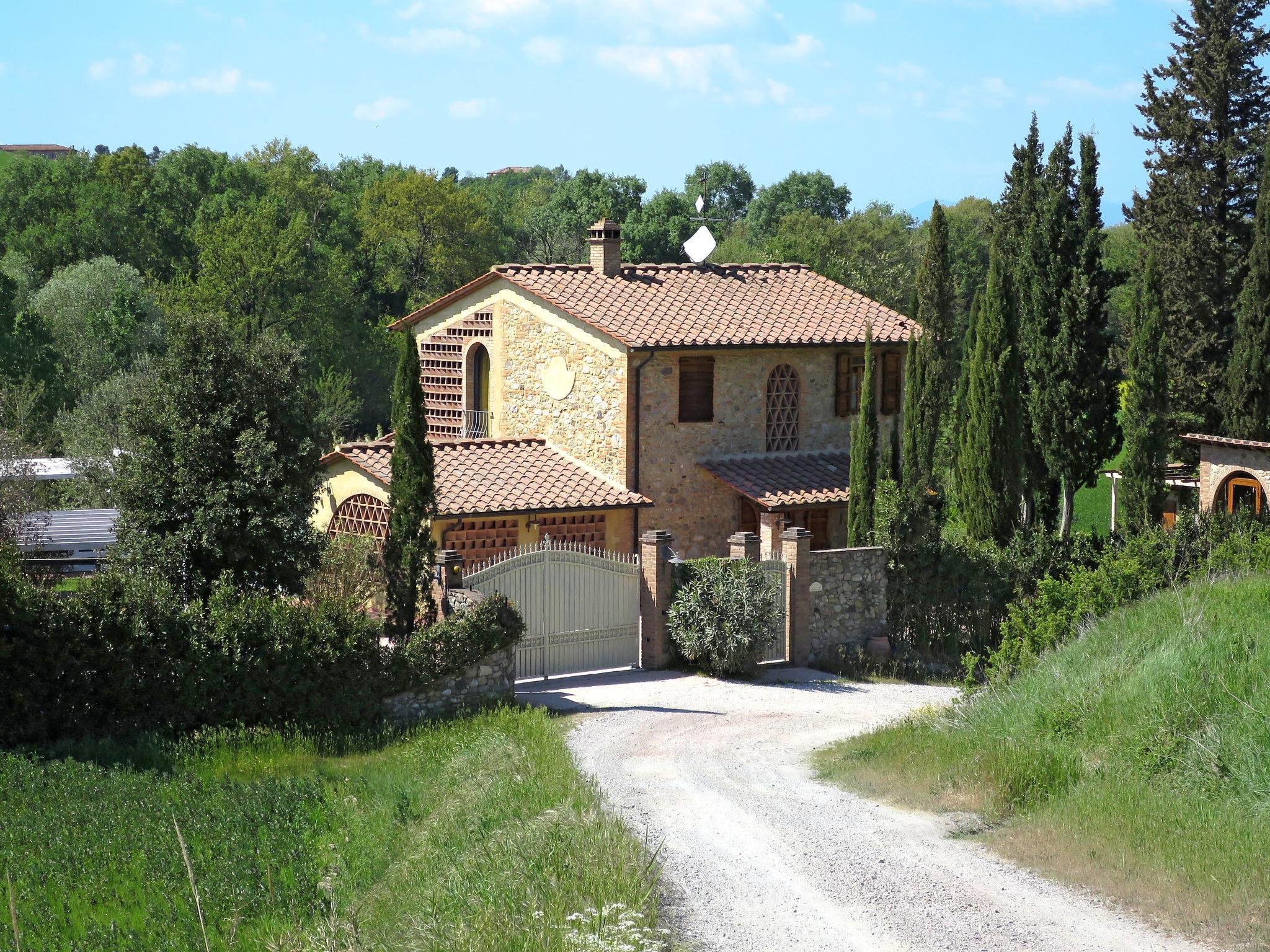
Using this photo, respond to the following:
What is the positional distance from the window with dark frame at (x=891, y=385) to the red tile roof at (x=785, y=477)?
2448mm

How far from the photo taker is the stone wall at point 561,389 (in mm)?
24609

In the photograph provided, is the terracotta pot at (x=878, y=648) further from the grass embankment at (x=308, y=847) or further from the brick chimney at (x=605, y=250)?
the brick chimney at (x=605, y=250)

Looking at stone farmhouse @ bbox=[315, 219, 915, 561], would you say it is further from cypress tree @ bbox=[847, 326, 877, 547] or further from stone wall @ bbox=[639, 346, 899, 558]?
cypress tree @ bbox=[847, 326, 877, 547]

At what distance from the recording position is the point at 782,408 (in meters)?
26.5

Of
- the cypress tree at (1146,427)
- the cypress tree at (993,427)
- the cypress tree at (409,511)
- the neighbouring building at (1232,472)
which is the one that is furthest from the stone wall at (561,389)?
the neighbouring building at (1232,472)

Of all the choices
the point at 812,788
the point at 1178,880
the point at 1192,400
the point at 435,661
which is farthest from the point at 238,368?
the point at 1192,400

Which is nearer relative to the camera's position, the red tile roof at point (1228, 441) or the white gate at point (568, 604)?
the white gate at point (568, 604)

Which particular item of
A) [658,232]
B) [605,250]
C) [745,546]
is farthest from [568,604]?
[658,232]

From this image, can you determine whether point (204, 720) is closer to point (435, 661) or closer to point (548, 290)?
point (435, 661)

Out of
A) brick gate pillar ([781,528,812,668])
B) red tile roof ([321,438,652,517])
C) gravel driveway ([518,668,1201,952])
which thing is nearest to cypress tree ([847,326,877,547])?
brick gate pillar ([781,528,812,668])

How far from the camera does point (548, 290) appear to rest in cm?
2584

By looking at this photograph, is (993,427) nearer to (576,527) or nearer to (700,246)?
(576,527)

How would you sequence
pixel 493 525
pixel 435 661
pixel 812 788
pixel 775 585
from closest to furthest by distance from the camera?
pixel 812 788 < pixel 435 661 < pixel 775 585 < pixel 493 525

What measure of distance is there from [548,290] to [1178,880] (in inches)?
742
